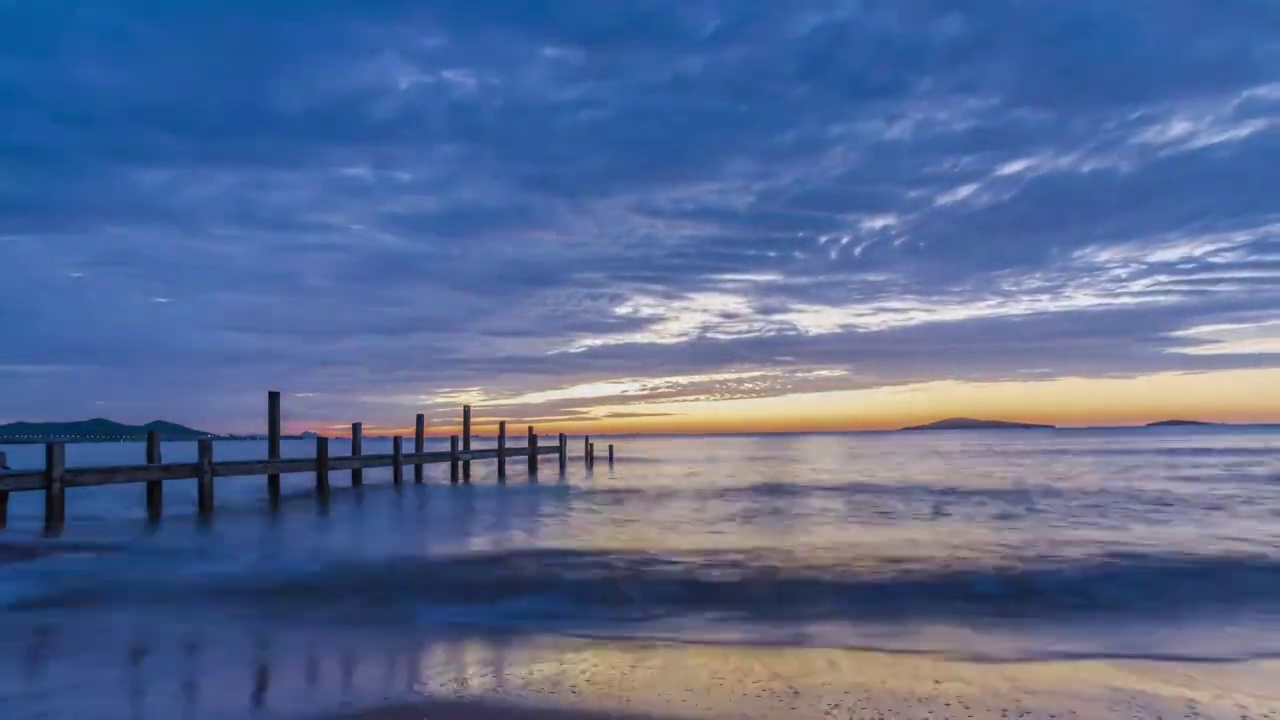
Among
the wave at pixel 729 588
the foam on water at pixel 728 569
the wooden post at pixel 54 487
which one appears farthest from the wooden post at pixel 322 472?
the wave at pixel 729 588

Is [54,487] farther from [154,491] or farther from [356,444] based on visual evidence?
[356,444]

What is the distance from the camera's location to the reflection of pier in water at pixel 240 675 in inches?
271

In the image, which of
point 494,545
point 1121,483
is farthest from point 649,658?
point 1121,483

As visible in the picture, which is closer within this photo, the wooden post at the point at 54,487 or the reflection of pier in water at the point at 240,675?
the reflection of pier in water at the point at 240,675

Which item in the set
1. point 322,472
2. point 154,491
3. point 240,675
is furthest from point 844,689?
point 322,472

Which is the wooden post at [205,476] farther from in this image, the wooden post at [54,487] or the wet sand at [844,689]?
the wet sand at [844,689]

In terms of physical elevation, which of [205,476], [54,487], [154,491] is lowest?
[154,491]

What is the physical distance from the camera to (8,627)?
991 cm

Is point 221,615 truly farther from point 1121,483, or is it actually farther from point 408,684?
point 1121,483

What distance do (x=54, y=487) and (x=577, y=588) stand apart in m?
12.5

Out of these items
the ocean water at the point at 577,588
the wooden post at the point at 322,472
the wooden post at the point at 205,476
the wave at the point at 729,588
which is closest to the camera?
the ocean water at the point at 577,588

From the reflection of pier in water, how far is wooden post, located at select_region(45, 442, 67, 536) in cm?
1011

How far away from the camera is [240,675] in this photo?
25.5 ft

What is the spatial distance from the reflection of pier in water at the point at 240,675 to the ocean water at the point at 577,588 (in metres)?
0.04
